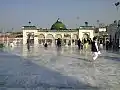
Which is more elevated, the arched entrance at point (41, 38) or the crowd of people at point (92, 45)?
the arched entrance at point (41, 38)

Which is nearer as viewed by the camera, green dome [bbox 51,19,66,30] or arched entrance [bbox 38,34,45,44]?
arched entrance [bbox 38,34,45,44]

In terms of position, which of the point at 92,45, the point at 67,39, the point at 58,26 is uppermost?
the point at 58,26

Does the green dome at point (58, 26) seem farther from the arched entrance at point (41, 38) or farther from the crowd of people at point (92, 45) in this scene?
the crowd of people at point (92, 45)

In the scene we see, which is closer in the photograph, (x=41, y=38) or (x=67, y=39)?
(x=67, y=39)

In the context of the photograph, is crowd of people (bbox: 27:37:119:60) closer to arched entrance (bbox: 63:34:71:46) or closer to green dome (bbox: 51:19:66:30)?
arched entrance (bbox: 63:34:71:46)

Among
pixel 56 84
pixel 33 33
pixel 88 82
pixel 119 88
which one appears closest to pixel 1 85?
pixel 56 84

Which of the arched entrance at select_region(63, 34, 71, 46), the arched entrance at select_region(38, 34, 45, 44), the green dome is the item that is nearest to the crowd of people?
the arched entrance at select_region(63, 34, 71, 46)

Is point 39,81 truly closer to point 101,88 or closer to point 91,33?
point 101,88

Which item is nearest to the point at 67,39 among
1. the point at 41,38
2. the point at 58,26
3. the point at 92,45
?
the point at 41,38

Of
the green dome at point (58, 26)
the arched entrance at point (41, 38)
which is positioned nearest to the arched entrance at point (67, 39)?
the green dome at point (58, 26)

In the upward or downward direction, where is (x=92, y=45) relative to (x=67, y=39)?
downward

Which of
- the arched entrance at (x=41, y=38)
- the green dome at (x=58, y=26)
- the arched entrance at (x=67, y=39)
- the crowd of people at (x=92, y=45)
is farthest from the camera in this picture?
the green dome at (x=58, y=26)

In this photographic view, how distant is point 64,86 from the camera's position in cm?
786

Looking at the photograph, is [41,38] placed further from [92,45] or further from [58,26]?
[92,45]
